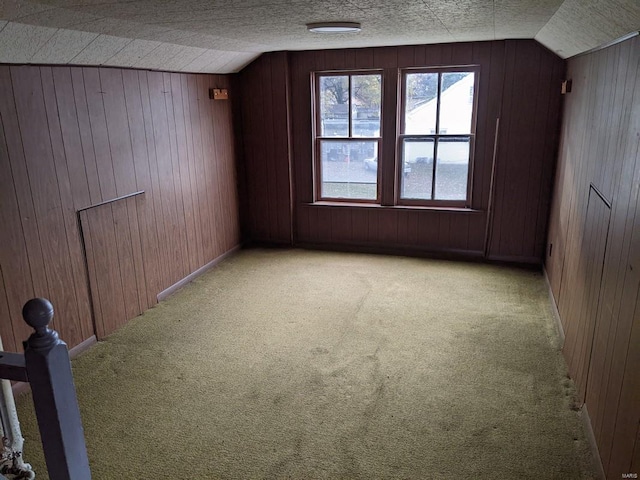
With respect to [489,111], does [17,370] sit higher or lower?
lower

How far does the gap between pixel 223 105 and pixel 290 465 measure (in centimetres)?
414

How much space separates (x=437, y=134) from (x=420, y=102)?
0.40 meters

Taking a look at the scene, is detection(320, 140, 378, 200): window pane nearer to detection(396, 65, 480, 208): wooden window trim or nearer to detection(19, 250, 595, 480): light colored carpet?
detection(396, 65, 480, 208): wooden window trim

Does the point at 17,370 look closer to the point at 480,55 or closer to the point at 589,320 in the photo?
the point at 589,320

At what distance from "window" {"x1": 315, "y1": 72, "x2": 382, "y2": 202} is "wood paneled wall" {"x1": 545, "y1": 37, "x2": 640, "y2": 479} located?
2.27 m

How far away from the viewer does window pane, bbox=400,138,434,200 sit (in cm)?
549

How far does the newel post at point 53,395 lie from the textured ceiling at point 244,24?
69.1 inches

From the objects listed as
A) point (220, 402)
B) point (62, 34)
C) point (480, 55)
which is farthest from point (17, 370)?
point (480, 55)

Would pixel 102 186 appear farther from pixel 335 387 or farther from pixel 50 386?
pixel 50 386

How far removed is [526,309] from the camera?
425 cm

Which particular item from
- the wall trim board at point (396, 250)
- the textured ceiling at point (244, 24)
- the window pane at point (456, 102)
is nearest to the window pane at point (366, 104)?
the window pane at point (456, 102)

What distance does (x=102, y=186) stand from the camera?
3826 mm

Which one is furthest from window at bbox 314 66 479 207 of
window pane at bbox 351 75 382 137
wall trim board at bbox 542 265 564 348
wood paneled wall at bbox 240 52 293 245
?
wall trim board at bbox 542 265 564 348

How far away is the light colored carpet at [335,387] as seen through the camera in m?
2.54
